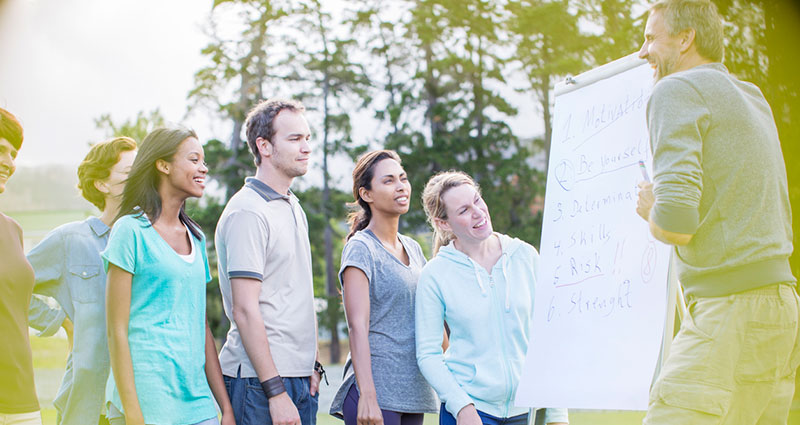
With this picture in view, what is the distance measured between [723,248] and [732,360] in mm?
236

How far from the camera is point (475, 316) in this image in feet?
7.43

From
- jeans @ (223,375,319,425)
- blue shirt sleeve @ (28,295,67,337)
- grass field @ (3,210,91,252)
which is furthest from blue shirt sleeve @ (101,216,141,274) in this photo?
grass field @ (3,210,91,252)

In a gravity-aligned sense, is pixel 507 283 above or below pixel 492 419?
above

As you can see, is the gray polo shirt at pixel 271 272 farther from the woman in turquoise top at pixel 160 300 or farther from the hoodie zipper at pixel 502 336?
the hoodie zipper at pixel 502 336

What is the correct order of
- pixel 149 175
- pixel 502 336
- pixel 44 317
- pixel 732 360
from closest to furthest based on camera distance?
pixel 732 360, pixel 149 175, pixel 502 336, pixel 44 317

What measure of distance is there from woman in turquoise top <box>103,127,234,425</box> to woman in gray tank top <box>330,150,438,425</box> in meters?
0.44

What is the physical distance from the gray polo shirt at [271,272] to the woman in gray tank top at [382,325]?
0.52 feet

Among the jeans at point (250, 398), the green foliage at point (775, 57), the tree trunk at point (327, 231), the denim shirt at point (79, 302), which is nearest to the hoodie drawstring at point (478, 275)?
the jeans at point (250, 398)

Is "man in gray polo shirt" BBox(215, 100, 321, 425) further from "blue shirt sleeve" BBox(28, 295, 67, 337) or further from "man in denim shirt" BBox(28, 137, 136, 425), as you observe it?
"blue shirt sleeve" BBox(28, 295, 67, 337)

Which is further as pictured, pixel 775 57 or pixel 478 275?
pixel 775 57

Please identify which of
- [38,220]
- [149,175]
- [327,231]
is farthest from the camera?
[327,231]

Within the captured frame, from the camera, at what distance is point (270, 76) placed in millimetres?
14828

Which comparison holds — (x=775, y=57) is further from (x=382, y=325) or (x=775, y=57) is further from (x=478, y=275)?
(x=382, y=325)

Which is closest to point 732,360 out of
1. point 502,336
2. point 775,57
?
point 502,336
